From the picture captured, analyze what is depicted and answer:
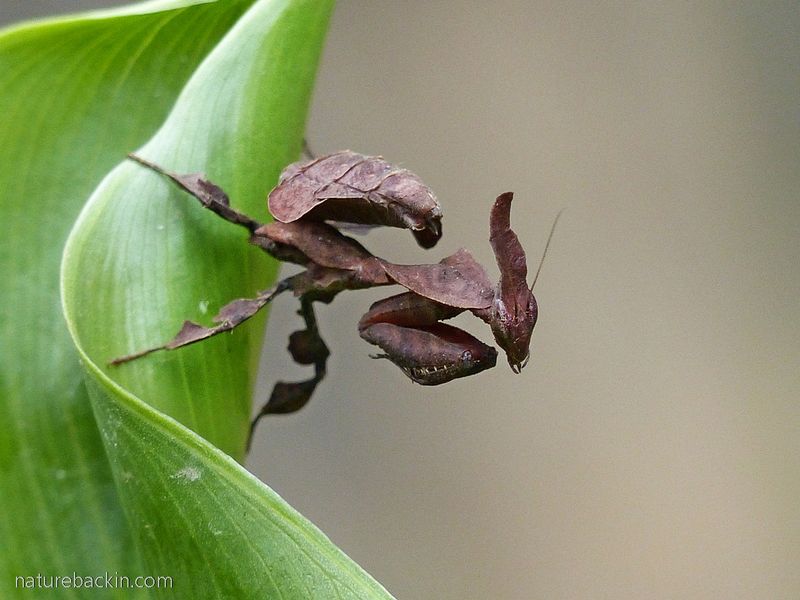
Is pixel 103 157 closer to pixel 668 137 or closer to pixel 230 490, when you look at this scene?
pixel 230 490

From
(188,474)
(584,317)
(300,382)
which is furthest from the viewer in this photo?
(584,317)

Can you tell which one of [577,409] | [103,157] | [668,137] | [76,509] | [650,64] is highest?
[650,64]

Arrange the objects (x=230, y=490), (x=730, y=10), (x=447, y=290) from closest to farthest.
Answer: (x=230, y=490), (x=447, y=290), (x=730, y=10)

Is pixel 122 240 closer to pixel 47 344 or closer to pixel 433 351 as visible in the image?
pixel 47 344

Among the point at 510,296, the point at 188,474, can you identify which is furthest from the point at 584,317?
the point at 188,474

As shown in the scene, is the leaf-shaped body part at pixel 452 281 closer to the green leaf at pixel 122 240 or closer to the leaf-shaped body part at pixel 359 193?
the leaf-shaped body part at pixel 359 193

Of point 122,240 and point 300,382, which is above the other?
point 122,240

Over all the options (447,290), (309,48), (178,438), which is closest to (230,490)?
(178,438)
